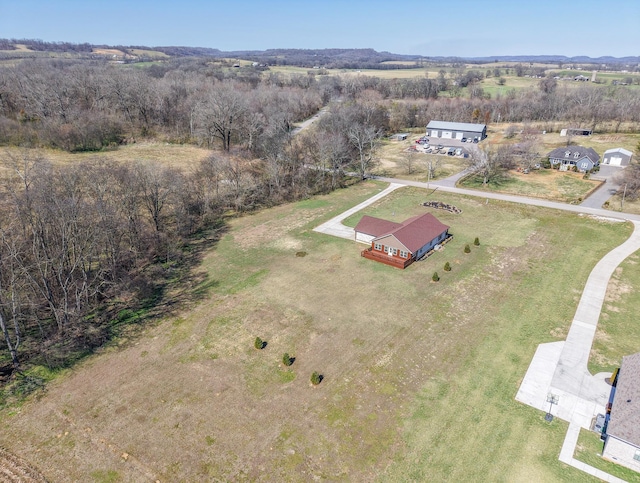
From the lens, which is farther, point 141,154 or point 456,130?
point 456,130

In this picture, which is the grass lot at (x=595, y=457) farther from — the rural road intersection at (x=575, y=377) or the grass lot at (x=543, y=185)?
the grass lot at (x=543, y=185)

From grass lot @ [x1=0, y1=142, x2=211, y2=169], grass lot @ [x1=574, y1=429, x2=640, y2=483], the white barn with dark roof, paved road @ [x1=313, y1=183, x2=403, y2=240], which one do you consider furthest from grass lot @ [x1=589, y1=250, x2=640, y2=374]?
grass lot @ [x1=0, y1=142, x2=211, y2=169]

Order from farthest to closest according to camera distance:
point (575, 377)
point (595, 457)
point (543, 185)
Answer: point (543, 185) → point (575, 377) → point (595, 457)

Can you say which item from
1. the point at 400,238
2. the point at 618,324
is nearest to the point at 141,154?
the point at 400,238

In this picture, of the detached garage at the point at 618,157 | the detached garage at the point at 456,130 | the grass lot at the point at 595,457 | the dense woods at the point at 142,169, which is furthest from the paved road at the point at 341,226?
the detached garage at the point at 618,157

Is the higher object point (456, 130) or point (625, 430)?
point (456, 130)

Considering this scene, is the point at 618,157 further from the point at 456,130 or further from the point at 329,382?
the point at 329,382
